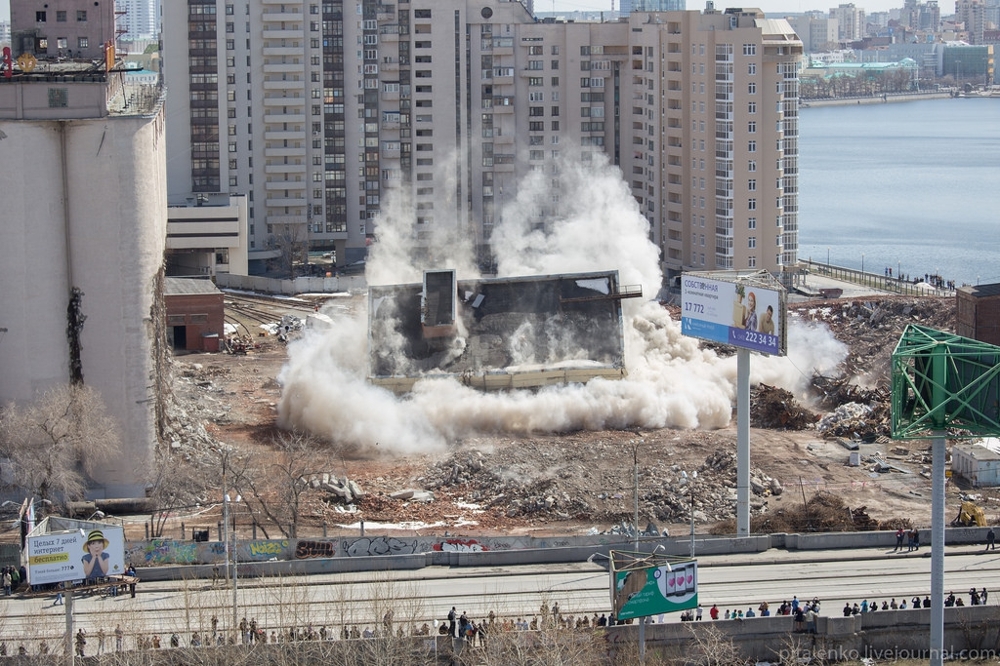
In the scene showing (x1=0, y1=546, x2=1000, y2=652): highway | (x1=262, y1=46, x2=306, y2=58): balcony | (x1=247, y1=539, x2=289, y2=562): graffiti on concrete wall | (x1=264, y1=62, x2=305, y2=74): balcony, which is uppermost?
(x1=262, y1=46, x2=306, y2=58): balcony

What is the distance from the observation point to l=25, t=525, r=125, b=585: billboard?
114 feet

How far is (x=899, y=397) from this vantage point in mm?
38375

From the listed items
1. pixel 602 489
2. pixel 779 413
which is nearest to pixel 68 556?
pixel 602 489

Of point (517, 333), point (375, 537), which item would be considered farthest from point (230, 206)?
point (375, 537)

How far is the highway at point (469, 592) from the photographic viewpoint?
134 feet

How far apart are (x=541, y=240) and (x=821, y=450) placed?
74.8 ft

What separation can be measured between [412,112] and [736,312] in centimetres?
5590

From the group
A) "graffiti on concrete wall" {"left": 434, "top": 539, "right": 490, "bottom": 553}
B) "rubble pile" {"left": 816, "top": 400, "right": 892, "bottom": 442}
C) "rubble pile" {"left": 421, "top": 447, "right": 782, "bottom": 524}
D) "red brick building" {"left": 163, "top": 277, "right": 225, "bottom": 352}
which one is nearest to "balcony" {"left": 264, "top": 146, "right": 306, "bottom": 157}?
"red brick building" {"left": 163, "top": 277, "right": 225, "bottom": 352}

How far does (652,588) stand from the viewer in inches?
1436

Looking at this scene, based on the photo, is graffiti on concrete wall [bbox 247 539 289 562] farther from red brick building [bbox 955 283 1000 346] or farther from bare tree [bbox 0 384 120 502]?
red brick building [bbox 955 283 1000 346]

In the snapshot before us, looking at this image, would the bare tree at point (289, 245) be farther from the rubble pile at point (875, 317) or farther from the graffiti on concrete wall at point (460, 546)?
the graffiti on concrete wall at point (460, 546)

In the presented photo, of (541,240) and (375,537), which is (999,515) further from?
(541,240)

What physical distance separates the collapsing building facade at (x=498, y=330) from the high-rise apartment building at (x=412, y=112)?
29.3 metres

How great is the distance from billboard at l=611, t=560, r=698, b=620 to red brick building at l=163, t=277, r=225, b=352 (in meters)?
44.6
